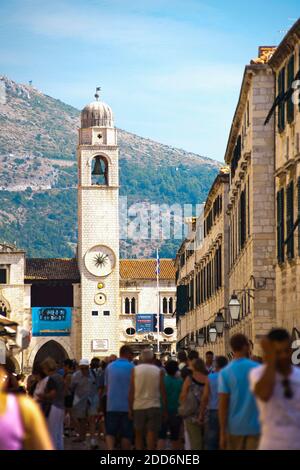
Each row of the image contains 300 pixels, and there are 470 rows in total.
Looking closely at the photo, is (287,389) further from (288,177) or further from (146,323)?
(146,323)

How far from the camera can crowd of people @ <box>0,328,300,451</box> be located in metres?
10.7

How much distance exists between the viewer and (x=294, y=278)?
1368 inches

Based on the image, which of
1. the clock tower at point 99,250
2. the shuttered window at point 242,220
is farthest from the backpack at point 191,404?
the clock tower at point 99,250

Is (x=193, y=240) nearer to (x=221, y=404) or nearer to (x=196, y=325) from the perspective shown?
(x=196, y=325)

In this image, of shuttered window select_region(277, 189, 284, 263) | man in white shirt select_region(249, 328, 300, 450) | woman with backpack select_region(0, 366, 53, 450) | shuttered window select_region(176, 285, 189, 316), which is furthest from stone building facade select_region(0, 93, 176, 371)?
woman with backpack select_region(0, 366, 53, 450)

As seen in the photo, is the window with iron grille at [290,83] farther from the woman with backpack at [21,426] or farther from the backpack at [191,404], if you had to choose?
the woman with backpack at [21,426]

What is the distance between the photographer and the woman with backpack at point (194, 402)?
20.8 meters

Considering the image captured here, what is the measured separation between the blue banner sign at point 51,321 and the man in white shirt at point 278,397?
4831 inches

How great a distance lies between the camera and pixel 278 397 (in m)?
10.8

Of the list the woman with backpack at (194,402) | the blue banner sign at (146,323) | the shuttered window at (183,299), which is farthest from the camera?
the blue banner sign at (146,323)

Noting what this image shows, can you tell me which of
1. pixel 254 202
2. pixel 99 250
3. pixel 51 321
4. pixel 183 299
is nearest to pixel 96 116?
pixel 99 250

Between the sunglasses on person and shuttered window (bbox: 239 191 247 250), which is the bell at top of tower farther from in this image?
the sunglasses on person

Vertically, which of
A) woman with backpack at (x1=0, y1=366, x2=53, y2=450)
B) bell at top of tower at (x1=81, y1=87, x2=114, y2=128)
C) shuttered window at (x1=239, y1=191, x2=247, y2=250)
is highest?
bell at top of tower at (x1=81, y1=87, x2=114, y2=128)

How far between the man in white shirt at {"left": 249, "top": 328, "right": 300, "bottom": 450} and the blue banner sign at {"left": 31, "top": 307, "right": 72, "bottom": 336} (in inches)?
4831
